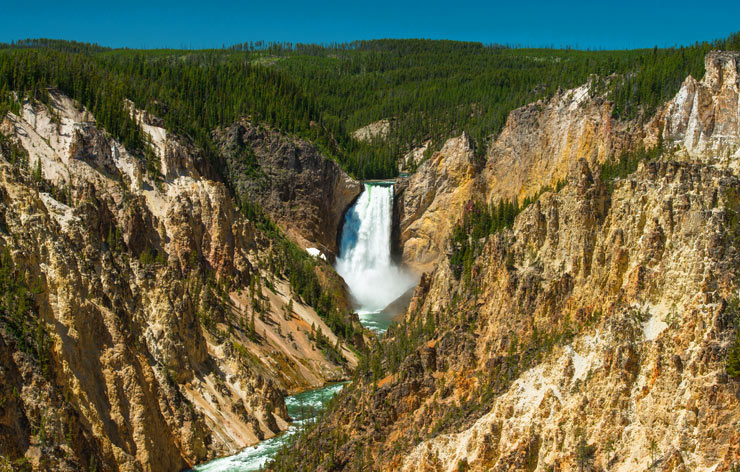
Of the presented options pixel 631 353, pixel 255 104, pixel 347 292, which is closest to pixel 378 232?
pixel 347 292

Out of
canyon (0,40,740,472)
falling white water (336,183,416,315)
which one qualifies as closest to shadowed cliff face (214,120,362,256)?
falling white water (336,183,416,315)

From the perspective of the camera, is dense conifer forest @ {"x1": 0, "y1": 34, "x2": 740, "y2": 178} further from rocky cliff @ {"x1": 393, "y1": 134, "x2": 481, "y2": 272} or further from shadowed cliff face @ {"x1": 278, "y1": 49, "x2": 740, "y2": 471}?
shadowed cliff face @ {"x1": 278, "y1": 49, "x2": 740, "y2": 471}

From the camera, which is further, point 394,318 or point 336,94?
point 336,94

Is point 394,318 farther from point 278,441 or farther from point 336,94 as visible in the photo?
point 336,94

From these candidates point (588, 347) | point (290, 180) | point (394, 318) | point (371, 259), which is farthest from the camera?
point (371, 259)

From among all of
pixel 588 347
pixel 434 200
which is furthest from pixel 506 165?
pixel 588 347

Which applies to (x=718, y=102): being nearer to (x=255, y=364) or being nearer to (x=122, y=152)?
(x=255, y=364)
